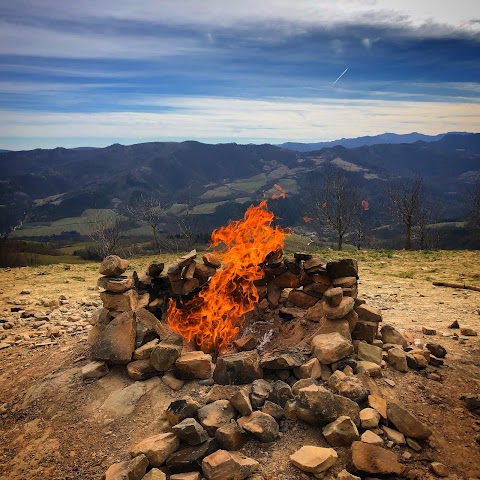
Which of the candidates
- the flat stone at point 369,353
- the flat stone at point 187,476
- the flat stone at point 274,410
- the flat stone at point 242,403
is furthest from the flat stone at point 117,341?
the flat stone at point 369,353

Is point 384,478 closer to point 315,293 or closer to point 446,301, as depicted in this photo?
point 315,293

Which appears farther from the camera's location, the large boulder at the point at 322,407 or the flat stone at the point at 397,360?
the flat stone at the point at 397,360

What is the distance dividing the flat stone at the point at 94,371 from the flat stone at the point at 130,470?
8.35 feet

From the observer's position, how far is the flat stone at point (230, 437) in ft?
19.6

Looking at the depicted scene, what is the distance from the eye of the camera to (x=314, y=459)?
5.56m

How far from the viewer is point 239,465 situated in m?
5.51

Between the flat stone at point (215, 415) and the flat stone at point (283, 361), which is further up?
the flat stone at point (283, 361)

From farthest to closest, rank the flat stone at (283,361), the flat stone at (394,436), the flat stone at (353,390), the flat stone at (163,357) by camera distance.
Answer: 1. the flat stone at (163,357)
2. the flat stone at (283,361)
3. the flat stone at (353,390)
4. the flat stone at (394,436)

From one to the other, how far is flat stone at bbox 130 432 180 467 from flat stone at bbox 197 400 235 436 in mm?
530

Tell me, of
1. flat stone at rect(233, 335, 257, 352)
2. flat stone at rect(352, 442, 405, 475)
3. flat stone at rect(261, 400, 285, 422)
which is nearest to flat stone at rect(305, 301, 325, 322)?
flat stone at rect(233, 335, 257, 352)

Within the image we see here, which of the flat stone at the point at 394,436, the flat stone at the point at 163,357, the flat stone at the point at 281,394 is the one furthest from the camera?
the flat stone at the point at 163,357

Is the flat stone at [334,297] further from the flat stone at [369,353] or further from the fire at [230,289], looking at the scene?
the fire at [230,289]

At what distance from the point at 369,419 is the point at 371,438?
36 centimetres

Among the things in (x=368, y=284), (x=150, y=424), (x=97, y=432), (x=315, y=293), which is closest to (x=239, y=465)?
(x=150, y=424)
